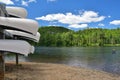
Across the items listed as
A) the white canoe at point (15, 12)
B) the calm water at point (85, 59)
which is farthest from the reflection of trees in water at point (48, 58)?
the white canoe at point (15, 12)

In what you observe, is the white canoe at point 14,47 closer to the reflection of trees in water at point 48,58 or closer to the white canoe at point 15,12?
the white canoe at point 15,12

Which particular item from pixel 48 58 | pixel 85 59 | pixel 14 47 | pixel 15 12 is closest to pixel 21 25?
pixel 14 47

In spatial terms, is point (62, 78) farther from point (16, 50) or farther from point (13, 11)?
point (16, 50)

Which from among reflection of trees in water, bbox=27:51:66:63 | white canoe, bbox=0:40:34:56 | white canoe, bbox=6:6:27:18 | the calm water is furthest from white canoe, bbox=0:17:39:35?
reflection of trees in water, bbox=27:51:66:63

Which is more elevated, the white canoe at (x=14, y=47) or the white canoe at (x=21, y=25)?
the white canoe at (x=21, y=25)

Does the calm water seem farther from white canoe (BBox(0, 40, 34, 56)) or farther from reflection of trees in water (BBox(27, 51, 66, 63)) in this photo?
white canoe (BBox(0, 40, 34, 56))

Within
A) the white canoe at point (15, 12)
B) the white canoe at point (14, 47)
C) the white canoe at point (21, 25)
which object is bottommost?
the white canoe at point (14, 47)

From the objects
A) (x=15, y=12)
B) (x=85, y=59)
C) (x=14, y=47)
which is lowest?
(x=85, y=59)

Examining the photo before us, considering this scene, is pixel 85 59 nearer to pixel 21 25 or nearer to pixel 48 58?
pixel 48 58

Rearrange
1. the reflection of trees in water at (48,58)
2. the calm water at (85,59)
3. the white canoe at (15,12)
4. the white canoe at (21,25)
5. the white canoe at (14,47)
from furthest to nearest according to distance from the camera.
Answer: the reflection of trees in water at (48,58) < the calm water at (85,59) < the white canoe at (15,12) < the white canoe at (21,25) < the white canoe at (14,47)

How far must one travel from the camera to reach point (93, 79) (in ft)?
84.4

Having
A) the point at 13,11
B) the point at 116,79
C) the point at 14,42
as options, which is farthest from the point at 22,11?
the point at 116,79

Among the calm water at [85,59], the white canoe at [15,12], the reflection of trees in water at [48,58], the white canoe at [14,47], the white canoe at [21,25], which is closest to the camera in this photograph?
the white canoe at [14,47]

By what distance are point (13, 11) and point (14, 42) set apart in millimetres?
6602
